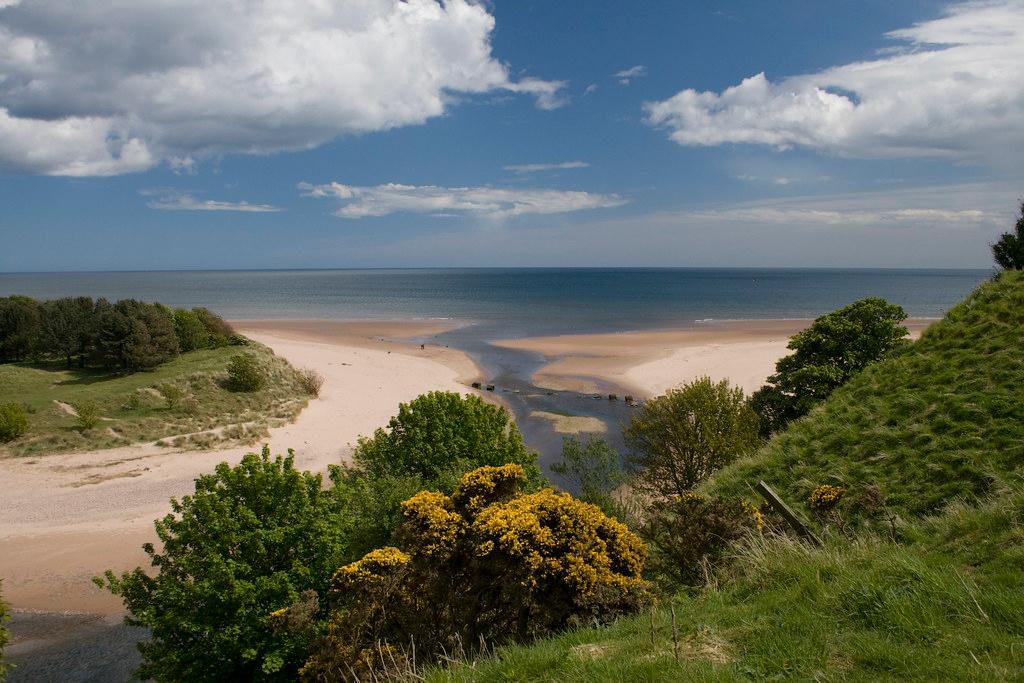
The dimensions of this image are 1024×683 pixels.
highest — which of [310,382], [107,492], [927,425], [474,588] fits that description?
[927,425]

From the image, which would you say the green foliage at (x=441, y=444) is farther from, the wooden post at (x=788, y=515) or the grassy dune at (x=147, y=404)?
the grassy dune at (x=147, y=404)

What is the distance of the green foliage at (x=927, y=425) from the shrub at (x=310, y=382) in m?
33.5

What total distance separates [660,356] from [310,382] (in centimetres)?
3216

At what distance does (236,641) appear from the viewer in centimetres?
1098

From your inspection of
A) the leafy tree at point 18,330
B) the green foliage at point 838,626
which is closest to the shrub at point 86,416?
the leafy tree at point 18,330

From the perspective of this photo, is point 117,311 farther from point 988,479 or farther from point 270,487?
point 988,479

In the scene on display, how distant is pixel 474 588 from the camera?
7.67m

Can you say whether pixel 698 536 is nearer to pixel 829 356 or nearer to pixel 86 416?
pixel 829 356

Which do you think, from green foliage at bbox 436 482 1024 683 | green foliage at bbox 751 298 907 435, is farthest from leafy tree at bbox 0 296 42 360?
green foliage at bbox 436 482 1024 683

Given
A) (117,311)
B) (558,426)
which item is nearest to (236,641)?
(558,426)

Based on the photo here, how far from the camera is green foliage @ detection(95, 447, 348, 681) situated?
11.1 m

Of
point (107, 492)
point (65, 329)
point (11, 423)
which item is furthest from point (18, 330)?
point (107, 492)

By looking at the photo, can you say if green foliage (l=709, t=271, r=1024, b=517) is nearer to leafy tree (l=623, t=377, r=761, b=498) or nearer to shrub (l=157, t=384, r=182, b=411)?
leafy tree (l=623, t=377, r=761, b=498)

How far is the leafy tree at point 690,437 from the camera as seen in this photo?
62.5 feet
